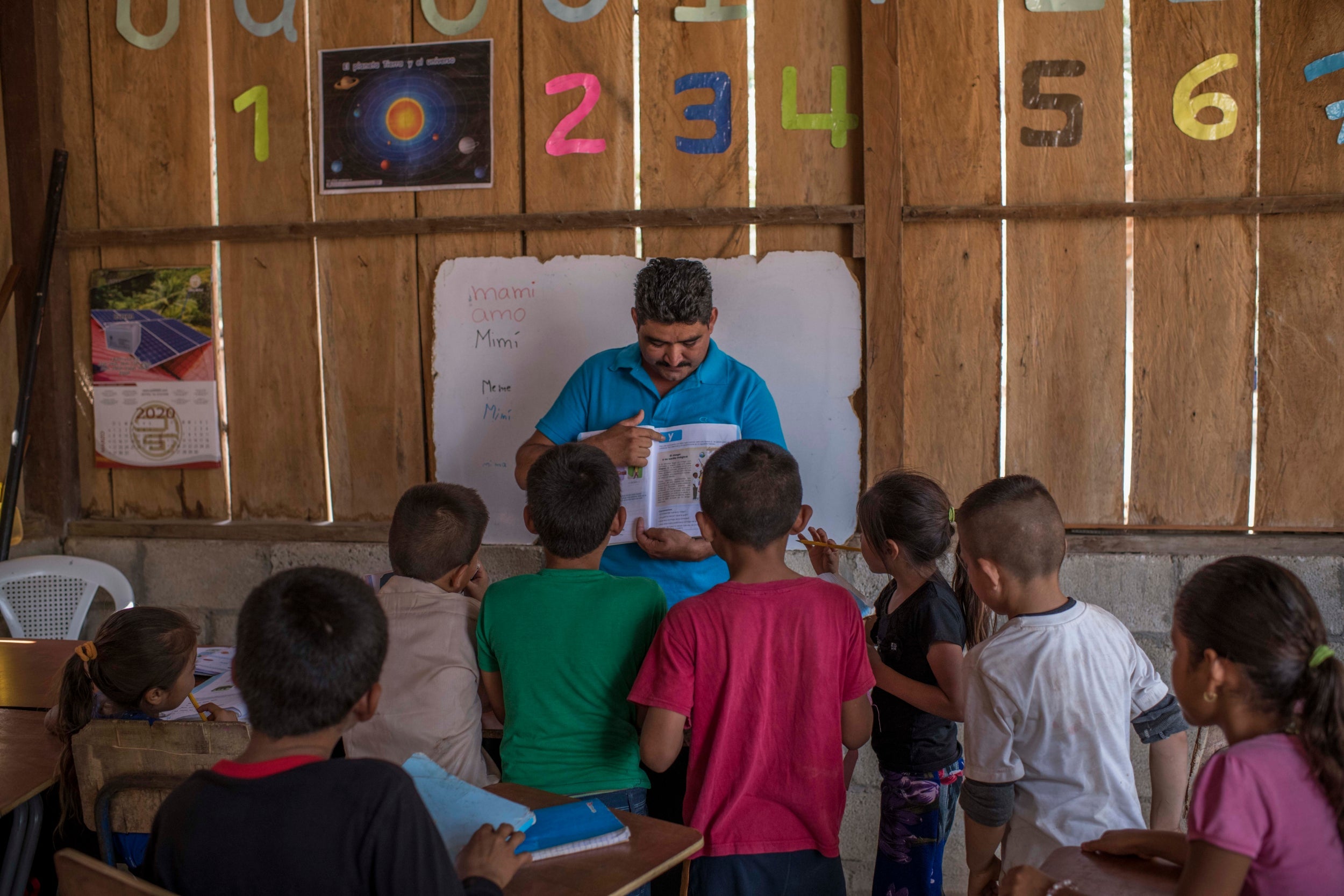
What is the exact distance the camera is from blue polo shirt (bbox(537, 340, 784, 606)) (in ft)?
8.41

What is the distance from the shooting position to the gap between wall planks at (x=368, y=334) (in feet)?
11.3

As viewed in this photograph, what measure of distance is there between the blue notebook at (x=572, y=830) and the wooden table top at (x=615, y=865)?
0.05 feet

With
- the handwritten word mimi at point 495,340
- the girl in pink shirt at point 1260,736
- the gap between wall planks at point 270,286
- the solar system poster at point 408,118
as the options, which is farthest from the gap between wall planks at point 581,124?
the girl in pink shirt at point 1260,736

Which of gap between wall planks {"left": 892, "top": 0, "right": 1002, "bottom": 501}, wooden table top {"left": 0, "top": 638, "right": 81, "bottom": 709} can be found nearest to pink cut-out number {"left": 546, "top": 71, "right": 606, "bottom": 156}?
gap between wall planks {"left": 892, "top": 0, "right": 1002, "bottom": 501}

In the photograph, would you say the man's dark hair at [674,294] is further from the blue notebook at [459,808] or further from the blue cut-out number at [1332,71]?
the blue cut-out number at [1332,71]

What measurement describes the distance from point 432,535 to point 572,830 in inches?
27.3

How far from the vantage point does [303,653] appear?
4.09 ft

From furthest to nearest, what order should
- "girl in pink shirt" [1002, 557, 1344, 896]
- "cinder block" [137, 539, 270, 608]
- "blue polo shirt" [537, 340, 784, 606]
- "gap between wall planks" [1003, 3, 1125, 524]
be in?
"cinder block" [137, 539, 270, 608], "gap between wall planks" [1003, 3, 1125, 524], "blue polo shirt" [537, 340, 784, 606], "girl in pink shirt" [1002, 557, 1344, 896]

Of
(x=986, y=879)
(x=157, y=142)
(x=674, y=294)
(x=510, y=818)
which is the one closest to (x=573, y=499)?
(x=510, y=818)

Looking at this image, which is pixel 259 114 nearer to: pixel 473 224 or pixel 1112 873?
pixel 473 224

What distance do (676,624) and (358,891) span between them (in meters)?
0.71

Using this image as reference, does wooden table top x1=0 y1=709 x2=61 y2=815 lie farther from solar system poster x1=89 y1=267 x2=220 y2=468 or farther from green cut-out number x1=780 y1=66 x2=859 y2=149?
green cut-out number x1=780 y1=66 x2=859 y2=149

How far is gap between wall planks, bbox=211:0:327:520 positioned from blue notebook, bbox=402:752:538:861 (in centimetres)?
227

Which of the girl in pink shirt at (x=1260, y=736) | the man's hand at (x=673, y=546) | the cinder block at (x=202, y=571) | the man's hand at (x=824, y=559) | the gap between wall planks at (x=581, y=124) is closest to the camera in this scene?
the girl in pink shirt at (x=1260, y=736)
